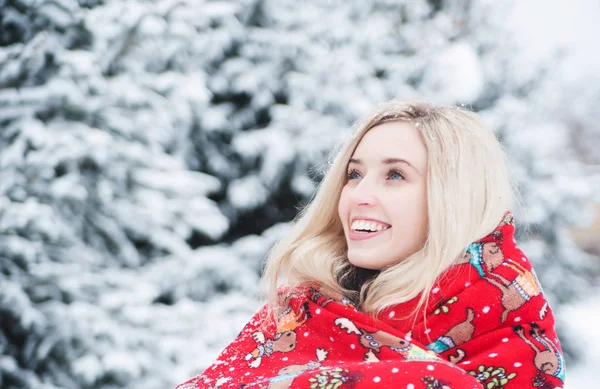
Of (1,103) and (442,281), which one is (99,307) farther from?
(442,281)

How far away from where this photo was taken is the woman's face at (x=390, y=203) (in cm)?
105

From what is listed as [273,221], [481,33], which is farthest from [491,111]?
[273,221]

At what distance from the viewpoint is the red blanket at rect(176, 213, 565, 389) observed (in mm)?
836

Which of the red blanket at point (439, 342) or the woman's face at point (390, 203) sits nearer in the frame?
the red blanket at point (439, 342)

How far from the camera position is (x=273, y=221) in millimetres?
2873

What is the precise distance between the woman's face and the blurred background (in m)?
1.43

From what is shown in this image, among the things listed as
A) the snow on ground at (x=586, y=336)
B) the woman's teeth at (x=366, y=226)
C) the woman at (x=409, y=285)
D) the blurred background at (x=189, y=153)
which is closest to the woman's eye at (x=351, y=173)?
the woman at (x=409, y=285)

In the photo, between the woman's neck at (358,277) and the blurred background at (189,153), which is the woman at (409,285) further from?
the blurred background at (189,153)

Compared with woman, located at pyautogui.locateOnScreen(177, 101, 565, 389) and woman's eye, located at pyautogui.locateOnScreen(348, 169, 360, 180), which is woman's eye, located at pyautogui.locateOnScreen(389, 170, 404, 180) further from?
woman's eye, located at pyautogui.locateOnScreen(348, 169, 360, 180)

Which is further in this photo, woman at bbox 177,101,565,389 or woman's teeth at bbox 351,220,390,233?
woman's teeth at bbox 351,220,390,233

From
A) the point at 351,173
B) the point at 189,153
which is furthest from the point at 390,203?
the point at 189,153

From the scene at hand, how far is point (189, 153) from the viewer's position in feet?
8.73

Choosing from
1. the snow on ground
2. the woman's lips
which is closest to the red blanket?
the woman's lips

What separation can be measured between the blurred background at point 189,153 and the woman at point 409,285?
1.35 metres
